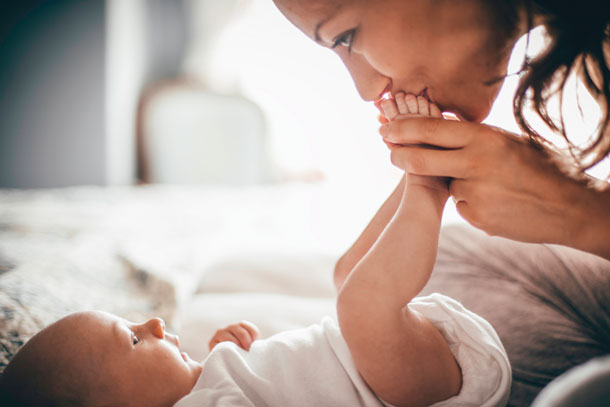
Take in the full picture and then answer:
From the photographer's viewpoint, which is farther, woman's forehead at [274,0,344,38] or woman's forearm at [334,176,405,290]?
woman's forearm at [334,176,405,290]

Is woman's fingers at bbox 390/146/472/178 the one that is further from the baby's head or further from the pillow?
the baby's head

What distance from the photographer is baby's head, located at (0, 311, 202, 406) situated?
573 mm

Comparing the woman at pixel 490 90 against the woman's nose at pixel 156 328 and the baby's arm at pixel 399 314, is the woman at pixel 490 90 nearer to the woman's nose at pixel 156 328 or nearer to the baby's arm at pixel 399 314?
the baby's arm at pixel 399 314

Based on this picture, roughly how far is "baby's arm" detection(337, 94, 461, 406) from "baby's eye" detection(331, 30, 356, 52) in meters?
0.20

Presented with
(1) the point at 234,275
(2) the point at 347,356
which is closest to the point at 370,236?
(2) the point at 347,356

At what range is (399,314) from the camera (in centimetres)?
54

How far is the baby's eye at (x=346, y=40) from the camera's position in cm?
54

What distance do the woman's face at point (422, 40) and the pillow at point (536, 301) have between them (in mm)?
284

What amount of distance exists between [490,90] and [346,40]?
19cm

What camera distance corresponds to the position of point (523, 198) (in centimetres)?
53

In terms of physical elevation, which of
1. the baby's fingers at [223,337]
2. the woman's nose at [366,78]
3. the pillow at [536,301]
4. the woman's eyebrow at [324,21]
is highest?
the woman's eyebrow at [324,21]

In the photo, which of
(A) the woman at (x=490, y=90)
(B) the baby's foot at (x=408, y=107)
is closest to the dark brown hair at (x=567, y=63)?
(A) the woman at (x=490, y=90)

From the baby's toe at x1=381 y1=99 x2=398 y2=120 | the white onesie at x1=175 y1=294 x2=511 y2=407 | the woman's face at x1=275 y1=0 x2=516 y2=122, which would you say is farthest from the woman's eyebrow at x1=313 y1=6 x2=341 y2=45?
the white onesie at x1=175 y1=294 x2=511 y2=407

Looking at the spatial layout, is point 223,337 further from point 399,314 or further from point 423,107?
point 423,107
